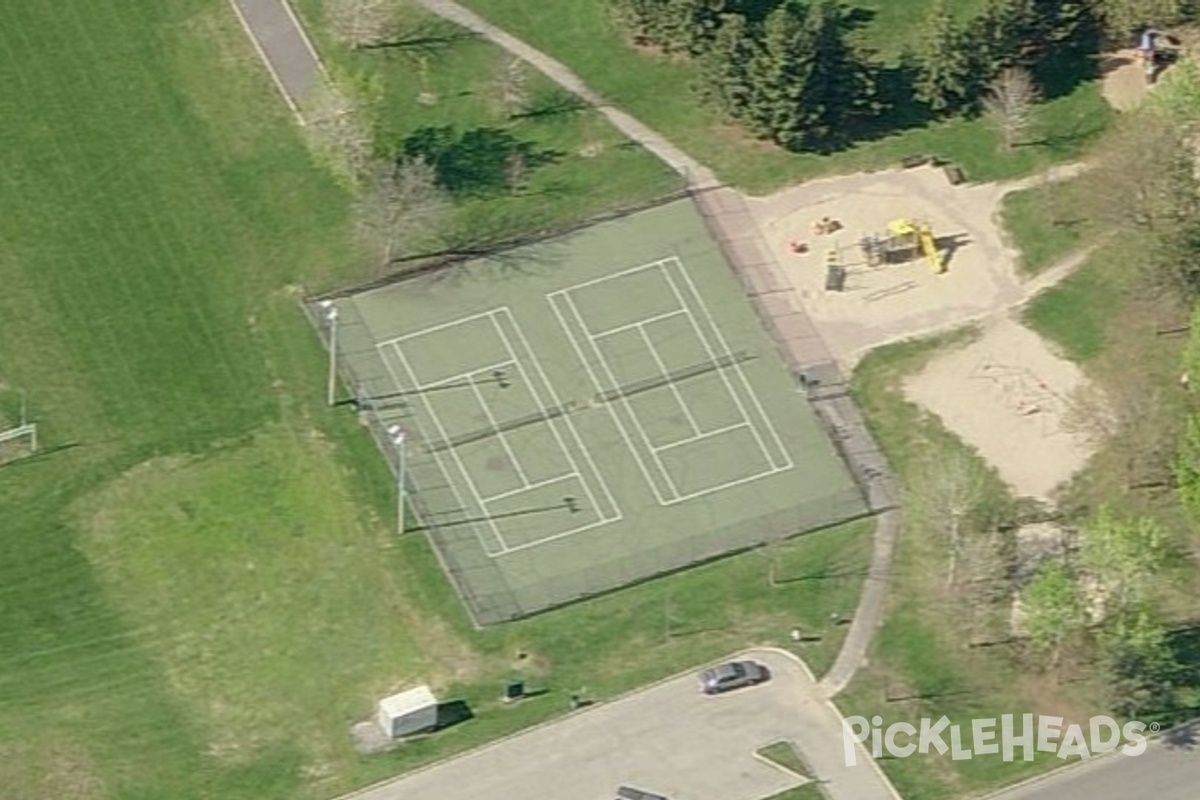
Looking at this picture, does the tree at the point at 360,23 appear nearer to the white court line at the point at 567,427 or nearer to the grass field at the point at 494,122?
the grass field at the point at 494,122

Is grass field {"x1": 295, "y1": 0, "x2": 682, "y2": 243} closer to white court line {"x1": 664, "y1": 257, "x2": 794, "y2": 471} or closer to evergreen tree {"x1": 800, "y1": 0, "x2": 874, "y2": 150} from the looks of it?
white court line {"x1": 664, "y1": 257, "x2": 794, "y2": 471}

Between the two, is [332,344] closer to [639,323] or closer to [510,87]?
[639,323]

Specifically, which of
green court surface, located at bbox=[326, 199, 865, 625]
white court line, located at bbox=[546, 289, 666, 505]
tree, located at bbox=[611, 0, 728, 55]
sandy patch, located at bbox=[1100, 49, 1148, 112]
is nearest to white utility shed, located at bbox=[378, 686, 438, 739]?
green court surface, located at bbox=[326, 199, 865, 625]

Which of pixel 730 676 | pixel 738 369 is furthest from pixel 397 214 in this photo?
pixel 730 676

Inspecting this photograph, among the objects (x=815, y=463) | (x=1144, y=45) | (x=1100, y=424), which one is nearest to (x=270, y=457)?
(x=815, y=463)

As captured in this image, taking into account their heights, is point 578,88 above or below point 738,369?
above

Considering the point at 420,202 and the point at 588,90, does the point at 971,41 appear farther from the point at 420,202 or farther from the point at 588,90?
the point at 420,202
